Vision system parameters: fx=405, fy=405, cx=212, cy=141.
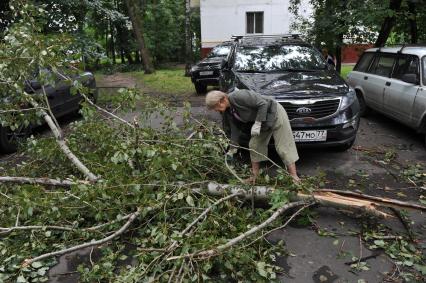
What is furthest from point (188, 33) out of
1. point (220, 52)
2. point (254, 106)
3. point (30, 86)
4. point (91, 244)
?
point (91, 244)

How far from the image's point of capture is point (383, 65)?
8062 millimetres

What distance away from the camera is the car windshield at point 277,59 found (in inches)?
270

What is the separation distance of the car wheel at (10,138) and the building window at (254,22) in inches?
682

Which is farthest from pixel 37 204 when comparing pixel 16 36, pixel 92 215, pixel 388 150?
pixel 388 150

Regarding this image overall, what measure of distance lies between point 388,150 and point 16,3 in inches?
250

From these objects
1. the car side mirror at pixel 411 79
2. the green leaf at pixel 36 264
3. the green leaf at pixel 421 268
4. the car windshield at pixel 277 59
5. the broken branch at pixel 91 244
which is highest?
the car windshield at pixel 277 59

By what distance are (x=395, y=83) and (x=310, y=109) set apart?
2771 millimetres

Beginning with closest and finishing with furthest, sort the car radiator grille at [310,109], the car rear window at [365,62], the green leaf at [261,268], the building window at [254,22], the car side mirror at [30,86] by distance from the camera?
the green leaf at [261,268], the car radiator grille at [310,109], the car side mirror at [30,86], the car rear window at [365,62], the building window at [254,22]

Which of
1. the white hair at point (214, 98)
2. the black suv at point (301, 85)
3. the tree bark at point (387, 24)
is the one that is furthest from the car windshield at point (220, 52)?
the white hair at point (214, 98)

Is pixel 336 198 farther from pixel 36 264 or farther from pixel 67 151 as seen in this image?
pixel 67 151

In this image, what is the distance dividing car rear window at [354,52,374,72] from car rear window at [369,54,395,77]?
228mm

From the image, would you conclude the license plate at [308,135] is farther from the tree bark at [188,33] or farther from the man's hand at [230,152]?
the tree bark at [188,33]

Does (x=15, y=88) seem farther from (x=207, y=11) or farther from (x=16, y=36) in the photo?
(x=207, y=11)

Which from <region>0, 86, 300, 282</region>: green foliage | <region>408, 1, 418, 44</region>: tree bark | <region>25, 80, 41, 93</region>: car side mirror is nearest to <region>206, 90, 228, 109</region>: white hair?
<region>0, 86, 300, 282</region>: green foliage
